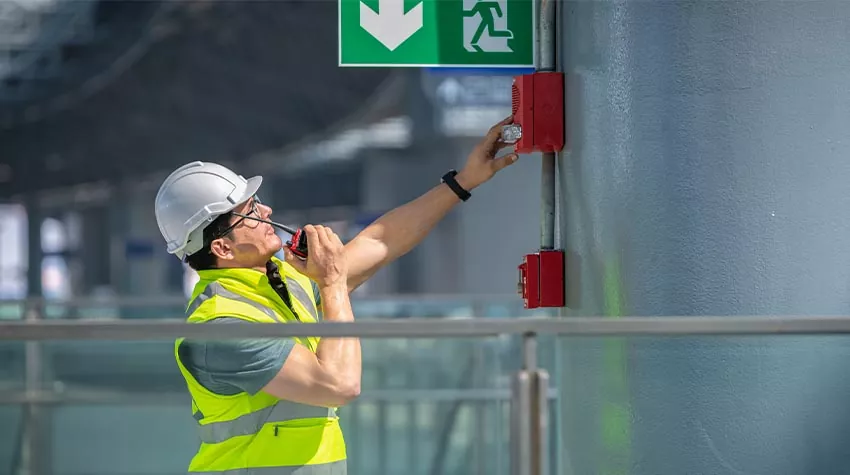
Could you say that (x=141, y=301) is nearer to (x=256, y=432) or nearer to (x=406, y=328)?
(x=256, y=432)

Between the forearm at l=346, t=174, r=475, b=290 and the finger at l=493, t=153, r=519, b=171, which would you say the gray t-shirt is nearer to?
the forearm at l=346, t=174, r=475, b=290

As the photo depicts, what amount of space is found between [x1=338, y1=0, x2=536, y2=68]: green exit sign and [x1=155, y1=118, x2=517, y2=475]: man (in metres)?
0.61

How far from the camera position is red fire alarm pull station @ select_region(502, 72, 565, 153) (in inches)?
163

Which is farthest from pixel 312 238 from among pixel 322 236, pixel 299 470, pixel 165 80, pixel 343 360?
pixel 165 80

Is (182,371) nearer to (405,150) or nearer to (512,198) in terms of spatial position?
(512,198)

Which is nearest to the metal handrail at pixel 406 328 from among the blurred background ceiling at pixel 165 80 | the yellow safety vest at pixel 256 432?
the yellow safety vest at pixel 256 432

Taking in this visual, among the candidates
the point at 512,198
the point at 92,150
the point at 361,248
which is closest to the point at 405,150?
the point at 512,198

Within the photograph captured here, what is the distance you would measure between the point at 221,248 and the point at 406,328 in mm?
1084

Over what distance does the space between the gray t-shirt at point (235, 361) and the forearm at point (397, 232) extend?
1079 mm

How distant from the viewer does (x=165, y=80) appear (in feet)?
87.5

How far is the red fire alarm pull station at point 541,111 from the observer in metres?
4.14

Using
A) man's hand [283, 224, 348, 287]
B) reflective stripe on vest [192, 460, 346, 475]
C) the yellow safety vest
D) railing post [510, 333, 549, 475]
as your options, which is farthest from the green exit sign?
railing post [510, 333, 549, 475]

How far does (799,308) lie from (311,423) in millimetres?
1368

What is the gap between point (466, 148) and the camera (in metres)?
22.0
